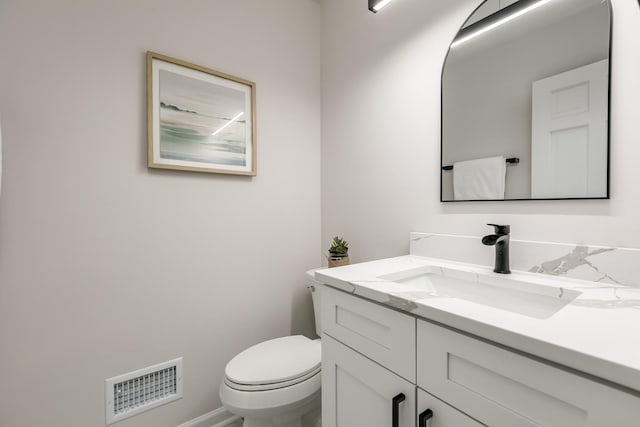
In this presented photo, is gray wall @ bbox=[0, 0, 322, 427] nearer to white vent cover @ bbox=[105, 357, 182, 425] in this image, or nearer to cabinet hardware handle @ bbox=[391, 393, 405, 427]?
white vent cover @ bbox=[105, 357, 182, 425]

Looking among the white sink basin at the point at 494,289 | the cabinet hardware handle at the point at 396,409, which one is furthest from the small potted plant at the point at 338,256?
the cabinet hardware handle at the point at 396,409

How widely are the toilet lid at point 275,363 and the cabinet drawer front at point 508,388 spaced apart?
0.67 m

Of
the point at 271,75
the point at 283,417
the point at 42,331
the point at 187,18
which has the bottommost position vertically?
the point at 283,417

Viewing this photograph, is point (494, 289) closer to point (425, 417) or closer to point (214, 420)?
point (425, 417)

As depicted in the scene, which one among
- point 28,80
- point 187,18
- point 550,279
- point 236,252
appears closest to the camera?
point 550,279

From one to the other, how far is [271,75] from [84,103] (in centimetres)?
91

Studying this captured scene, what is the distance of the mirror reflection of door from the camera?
2.80ft

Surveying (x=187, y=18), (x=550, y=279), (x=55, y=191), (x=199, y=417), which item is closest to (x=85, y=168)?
(x=55, y=191)

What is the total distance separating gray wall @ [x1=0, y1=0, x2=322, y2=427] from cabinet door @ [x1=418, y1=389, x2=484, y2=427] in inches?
44.4

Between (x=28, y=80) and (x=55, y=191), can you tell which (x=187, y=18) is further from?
(x=55, y=191)

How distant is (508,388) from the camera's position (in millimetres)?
533

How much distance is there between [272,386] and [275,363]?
0.13 meters

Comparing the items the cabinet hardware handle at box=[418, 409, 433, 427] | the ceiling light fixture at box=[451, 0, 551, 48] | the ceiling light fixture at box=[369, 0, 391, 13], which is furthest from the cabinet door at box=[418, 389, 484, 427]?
the ceiling light fixture at box=[369, 0, 391, 13]

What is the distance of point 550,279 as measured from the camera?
89 cm
